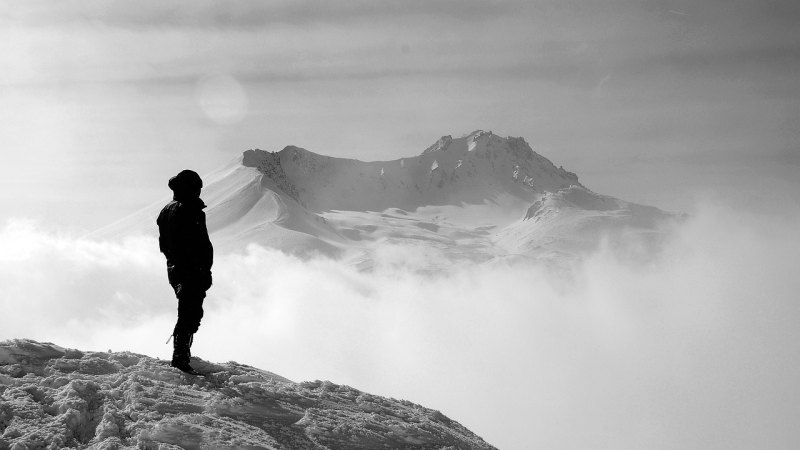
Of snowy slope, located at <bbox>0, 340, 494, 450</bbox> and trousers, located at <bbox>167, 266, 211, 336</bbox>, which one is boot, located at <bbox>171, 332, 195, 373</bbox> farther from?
snowy slope, located at <bbox>0, 340, 494, 450</bbox>

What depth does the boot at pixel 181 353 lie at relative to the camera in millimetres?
9289

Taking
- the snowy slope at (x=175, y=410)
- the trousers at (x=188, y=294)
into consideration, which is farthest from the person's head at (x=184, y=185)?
the snowy slope at (x=175, y=410)

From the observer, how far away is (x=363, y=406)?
9633 mm

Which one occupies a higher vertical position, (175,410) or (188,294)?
(188,294)

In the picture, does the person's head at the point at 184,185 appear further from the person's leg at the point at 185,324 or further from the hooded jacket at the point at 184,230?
the person's leg at the point at 185,324

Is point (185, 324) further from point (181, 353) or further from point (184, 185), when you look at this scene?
point (184, 185)

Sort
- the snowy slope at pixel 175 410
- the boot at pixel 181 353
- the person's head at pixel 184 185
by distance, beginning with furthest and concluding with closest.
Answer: the person's head at pixel 184 185, the boot at pixel 181 353, the snowy slope at pixel 175 410

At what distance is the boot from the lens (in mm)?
9289

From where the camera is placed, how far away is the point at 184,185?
9445 millimetres

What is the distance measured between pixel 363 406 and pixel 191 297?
9.57ft

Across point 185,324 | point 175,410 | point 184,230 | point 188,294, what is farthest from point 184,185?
point 175,410

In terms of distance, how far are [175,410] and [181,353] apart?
1.76 meters

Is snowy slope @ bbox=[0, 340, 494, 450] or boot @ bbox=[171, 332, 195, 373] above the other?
boot @ bbox=[171, 332, 195, 373]

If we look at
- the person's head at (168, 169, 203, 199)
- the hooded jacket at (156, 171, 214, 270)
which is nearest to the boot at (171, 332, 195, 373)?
the hooded jacket at (156, 171, 214, 270)
